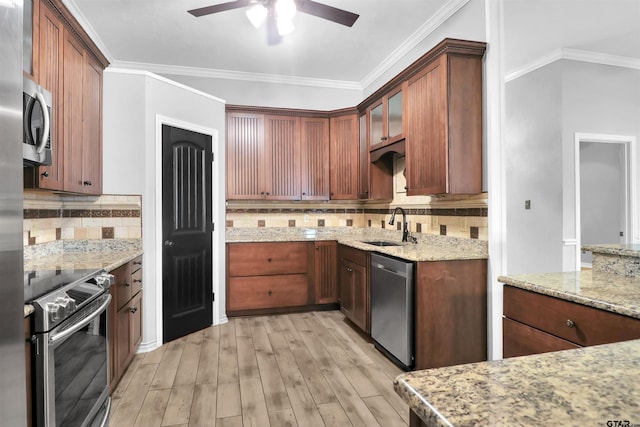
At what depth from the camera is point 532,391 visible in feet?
2.00

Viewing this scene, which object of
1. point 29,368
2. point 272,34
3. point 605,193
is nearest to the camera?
point 29,368

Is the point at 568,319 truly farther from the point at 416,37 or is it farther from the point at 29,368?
the point at 416,37

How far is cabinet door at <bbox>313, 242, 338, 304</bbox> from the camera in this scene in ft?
13.8

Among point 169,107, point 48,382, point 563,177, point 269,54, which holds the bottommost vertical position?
point 48,382

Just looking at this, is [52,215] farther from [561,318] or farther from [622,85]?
[622,85]

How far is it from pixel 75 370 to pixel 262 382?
1239 mm

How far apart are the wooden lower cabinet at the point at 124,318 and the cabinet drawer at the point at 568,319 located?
2.26 metres

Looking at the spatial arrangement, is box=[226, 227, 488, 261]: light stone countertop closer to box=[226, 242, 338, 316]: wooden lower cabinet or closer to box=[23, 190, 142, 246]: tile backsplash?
box=[226, 242, 338, 316]: wooden lower cabinet

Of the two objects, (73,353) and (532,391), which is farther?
(73,353)

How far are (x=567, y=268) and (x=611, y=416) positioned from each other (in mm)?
4416

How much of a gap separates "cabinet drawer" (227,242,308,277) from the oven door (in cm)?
198

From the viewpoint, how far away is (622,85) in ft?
15.0

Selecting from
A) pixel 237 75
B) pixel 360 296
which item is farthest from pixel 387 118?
pixel 237 75

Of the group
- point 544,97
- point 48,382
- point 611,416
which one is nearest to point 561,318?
point 611,416
